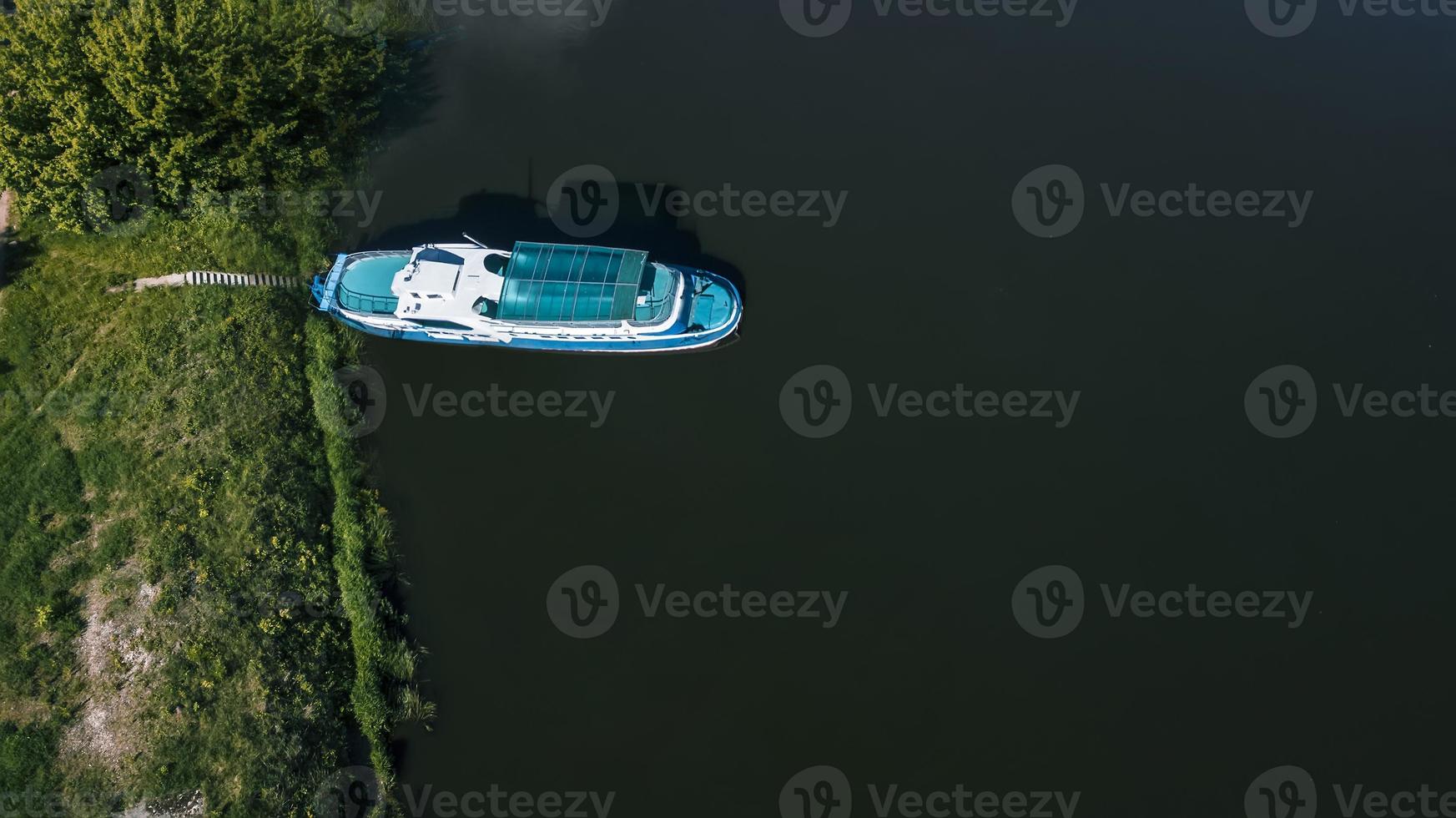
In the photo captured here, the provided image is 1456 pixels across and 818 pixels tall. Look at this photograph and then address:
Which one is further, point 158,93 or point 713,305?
point 713,305

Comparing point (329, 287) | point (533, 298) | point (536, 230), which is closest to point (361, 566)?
point (329, 287)

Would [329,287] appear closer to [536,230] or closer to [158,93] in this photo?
[536,230]

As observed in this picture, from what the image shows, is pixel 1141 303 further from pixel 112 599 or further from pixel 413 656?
pixel 112 599

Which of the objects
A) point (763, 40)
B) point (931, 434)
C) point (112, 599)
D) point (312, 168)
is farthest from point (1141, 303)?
point (112, 599)

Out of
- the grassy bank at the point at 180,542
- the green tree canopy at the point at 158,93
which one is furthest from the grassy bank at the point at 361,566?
the green tree canopy at the point at 158,93

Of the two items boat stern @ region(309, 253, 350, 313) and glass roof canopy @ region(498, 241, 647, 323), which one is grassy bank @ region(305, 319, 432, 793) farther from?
glass roof canopy @ region(498, 241, 647, 323)

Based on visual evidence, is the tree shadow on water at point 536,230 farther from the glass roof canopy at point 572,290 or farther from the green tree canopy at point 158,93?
the green tree canopy at point 158,93
